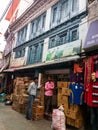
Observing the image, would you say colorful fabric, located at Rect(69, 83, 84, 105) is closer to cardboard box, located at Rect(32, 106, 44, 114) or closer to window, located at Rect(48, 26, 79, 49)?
cardboard box, located at Rect(32, 106, 44, 114)

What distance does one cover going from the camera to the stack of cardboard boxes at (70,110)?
8.02 m

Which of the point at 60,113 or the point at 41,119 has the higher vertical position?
the point at 60,113

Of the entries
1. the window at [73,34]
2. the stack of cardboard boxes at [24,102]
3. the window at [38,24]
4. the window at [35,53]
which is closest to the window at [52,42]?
the window at [35,53]

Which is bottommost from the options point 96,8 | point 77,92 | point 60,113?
point 60,113

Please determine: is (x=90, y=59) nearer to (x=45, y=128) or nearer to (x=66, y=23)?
(x=45, y=128)

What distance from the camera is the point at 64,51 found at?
11.9 m

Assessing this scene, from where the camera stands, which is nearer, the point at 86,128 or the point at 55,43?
the point at 86,128

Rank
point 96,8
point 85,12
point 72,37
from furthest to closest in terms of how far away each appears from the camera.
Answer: point 72,37 < point 85,12 < point 96,8

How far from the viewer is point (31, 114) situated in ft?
33.3

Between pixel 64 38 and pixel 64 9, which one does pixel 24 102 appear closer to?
pixel 64 38

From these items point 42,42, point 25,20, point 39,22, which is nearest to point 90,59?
point 42,42

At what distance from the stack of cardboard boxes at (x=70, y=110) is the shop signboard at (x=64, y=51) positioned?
2.59 meters

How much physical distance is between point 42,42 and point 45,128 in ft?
27.8

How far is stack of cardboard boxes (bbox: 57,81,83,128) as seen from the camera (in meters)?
8.02
